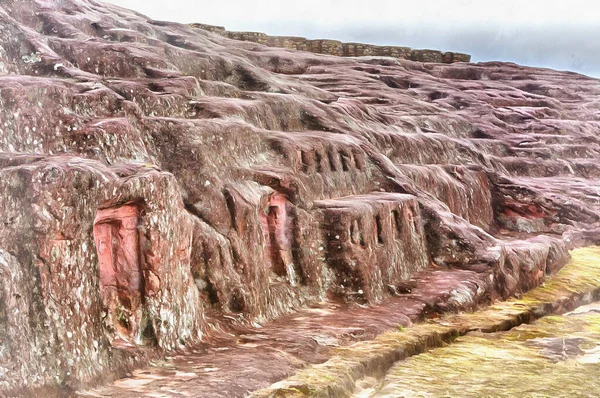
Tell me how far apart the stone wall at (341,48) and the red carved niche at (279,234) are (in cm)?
2659

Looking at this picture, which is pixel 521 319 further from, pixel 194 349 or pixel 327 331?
pixel 194 349

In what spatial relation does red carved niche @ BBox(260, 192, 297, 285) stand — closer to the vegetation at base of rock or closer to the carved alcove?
the vegetation at base of rock

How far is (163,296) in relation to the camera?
35.2 feet

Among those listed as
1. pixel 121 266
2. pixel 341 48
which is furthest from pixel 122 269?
pixel 341 48

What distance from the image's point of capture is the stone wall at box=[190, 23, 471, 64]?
41.2m

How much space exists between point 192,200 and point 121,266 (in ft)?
9.76

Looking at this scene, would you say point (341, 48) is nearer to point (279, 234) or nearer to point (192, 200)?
point (279, 234)

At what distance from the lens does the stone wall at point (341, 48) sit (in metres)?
41.2

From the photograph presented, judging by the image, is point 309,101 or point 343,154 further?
point 309,101

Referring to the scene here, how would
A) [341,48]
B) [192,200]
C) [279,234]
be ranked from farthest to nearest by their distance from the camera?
[341,48] → [279,234] → [192,200]

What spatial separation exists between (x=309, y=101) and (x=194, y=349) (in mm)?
10503

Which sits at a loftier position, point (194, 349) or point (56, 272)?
point (56, 272)

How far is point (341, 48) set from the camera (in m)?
47.0

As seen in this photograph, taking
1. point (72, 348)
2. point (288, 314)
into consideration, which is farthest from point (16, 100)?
point (288, 314)
